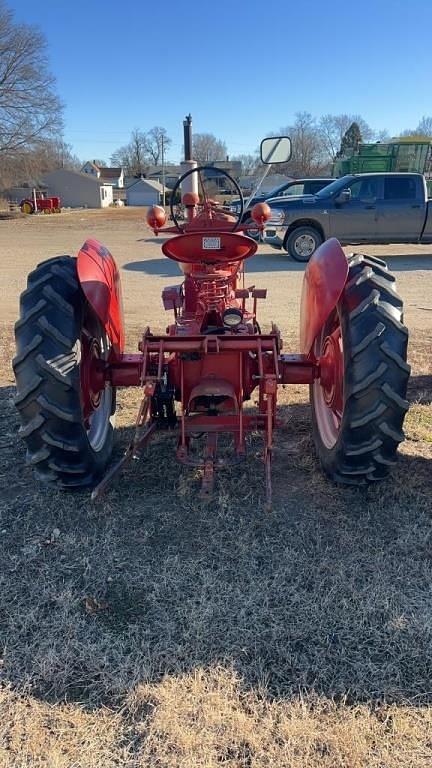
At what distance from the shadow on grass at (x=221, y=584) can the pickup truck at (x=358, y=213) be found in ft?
33.3

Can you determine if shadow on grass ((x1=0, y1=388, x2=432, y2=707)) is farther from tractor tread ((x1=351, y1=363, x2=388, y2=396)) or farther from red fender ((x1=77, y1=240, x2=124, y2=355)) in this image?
red fender ((x1=77, y1=240, x2=124, y2=355))

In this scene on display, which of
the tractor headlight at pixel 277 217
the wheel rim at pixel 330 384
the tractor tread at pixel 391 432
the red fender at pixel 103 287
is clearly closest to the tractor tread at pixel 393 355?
the tractor tread at pixel 391 432

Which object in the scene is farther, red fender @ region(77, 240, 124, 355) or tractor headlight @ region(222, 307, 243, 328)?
tractor headlight @ region(222, 307, 243, 328)

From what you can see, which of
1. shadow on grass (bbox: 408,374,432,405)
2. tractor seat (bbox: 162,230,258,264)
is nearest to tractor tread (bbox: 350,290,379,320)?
tractor seat (bbox: 162,230,258,264)

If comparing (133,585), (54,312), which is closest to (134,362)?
(54,312)

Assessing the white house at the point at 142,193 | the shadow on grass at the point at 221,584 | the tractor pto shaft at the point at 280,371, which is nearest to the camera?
the shadow on grass at the point at 221,584

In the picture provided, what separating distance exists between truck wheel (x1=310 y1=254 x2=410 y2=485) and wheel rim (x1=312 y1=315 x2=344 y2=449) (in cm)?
28

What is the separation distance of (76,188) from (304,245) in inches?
2198

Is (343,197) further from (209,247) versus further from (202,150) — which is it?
(209,247)

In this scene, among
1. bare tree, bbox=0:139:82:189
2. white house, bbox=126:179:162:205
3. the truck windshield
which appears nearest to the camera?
the truck windshield

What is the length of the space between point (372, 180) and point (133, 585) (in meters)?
12.5

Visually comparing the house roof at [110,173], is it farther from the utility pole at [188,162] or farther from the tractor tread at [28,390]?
the tractor tread at [28,390]

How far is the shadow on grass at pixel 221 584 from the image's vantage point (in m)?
2.15

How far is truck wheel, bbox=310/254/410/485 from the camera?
9.46 feet
